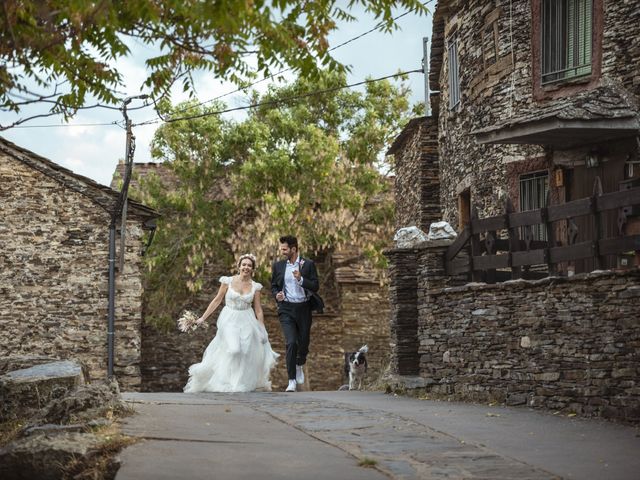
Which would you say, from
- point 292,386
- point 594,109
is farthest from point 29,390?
point 594,109

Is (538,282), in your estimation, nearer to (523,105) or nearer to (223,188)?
(523,105)

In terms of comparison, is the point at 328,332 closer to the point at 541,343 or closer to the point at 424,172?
the point at 424,172

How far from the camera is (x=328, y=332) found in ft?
101

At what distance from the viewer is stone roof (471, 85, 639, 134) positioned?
1535 centimetres

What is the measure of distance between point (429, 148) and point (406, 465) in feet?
52.5

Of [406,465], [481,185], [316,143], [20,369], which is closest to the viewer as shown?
[406,465]

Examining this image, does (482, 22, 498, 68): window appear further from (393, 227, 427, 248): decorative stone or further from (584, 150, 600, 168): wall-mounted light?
(393, 227, 427, 248): decorative stone

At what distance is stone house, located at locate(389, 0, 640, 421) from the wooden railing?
0.03m

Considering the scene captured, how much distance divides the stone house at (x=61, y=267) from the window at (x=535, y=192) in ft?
31.8

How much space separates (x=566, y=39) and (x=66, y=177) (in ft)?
39.7

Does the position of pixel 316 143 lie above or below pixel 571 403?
above

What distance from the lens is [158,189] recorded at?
30766 millimetres

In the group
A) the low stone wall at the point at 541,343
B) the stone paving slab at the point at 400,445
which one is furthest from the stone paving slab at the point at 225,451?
the low stone wall at the point at 541,343

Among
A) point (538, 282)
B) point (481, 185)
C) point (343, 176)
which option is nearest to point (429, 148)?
point (481, 185)
